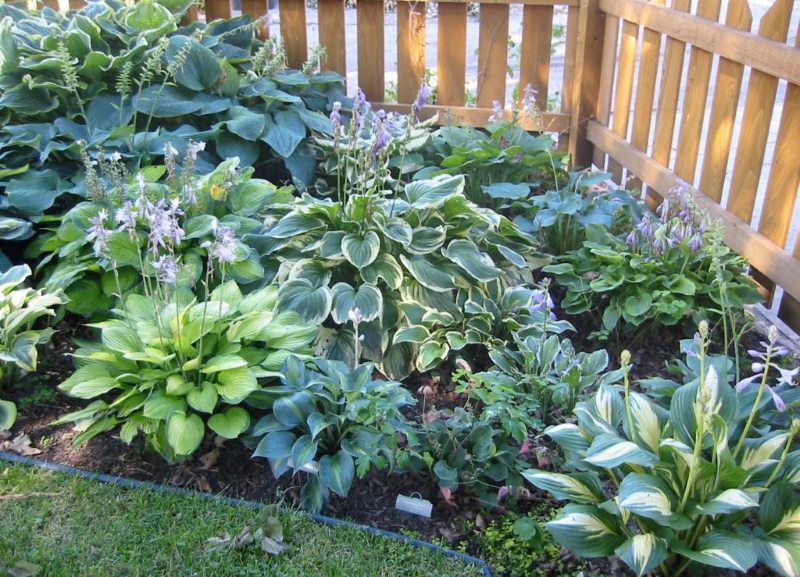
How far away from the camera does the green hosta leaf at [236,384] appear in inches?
102

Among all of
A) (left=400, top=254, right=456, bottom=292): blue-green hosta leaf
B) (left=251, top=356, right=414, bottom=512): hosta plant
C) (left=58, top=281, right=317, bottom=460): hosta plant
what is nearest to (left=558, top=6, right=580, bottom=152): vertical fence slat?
(left=400, top=254, right=456, bottom=292): blue-green hosta leaf

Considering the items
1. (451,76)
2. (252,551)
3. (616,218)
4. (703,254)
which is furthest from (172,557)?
(451,76)

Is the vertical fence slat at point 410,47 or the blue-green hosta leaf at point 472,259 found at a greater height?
the vertical fence slat at point 410,47

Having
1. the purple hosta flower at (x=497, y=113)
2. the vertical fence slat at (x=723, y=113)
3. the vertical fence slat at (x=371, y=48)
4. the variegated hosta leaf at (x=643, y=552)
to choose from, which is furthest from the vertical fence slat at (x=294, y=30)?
the variegated hosta leaf at (x=643, y=552)

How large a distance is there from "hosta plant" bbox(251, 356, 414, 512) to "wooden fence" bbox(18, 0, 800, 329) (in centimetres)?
189

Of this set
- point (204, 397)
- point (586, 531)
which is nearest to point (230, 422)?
point (204, 397)

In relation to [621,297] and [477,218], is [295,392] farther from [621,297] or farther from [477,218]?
[621,297]

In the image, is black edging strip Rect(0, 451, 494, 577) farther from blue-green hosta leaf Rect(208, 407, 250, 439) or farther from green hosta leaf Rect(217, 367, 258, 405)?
green hosta leaf Rect(217, 367, 258, 405)

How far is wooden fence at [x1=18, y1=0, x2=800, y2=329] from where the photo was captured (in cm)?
336

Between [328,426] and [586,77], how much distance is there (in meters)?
3.42

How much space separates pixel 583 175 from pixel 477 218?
107cm

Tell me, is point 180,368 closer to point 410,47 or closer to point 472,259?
point 472,259

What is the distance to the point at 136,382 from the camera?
2.74 m

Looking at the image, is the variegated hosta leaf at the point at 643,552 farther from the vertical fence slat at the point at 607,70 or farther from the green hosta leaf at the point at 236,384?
the vertical fence slat at the point at 607,70
